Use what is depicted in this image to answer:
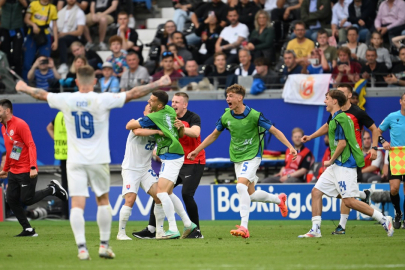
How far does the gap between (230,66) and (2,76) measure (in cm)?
633

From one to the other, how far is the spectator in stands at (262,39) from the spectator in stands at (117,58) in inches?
136

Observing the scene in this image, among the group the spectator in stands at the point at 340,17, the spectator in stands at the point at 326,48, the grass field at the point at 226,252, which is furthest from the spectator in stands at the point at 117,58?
the grass field at the point at 226,252

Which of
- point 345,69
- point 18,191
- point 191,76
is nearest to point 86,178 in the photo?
point 18,191

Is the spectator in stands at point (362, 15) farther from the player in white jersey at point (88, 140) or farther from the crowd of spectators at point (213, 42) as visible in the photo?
the player in white jersey at point (88, 140)

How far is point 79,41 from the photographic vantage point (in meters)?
21.1

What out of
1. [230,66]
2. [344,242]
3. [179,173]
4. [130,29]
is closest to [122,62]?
A: [130,29]

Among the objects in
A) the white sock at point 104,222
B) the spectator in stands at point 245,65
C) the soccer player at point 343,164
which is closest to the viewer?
the white sock at point 104,222

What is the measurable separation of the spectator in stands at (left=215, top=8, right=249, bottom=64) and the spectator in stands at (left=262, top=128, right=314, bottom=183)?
153 inches

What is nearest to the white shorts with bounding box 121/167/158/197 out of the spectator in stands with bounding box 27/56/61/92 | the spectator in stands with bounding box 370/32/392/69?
the spectator in stands with bounding box 370/32/392/69

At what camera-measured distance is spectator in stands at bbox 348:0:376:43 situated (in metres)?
19.2

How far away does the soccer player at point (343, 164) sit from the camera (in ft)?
36.6

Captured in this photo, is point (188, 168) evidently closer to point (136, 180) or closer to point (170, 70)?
point (136, 180)

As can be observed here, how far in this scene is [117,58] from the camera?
19.8 metres

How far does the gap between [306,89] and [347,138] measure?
20.8 ft
